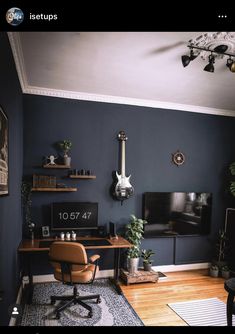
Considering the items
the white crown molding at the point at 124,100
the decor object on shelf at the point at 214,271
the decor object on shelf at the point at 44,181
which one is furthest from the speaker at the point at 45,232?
the decor object on shelf at the point at 214,271

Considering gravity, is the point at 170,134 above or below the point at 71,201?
above

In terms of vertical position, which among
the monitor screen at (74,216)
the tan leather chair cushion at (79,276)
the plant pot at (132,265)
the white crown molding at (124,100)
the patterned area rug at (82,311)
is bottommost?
the patterned area rug at (82,311)

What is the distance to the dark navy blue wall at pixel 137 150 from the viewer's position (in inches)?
130

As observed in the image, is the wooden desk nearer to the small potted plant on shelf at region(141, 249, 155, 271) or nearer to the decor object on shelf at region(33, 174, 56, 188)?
the small potted plant on shelf at region(141, 249, 155, 271)

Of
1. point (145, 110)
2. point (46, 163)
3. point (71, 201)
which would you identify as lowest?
point (71, 201)

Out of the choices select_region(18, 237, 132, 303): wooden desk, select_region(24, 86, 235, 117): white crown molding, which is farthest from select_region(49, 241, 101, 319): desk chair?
select_region(24, 86, 235, 117): white crown molding

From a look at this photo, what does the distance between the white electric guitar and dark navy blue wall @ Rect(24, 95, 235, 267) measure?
0.35ft

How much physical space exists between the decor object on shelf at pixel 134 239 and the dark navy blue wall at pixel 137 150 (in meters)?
0.25

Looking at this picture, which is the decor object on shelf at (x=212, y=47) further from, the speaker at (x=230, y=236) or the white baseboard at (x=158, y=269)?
the white baseboard at (x=158, y=269)
